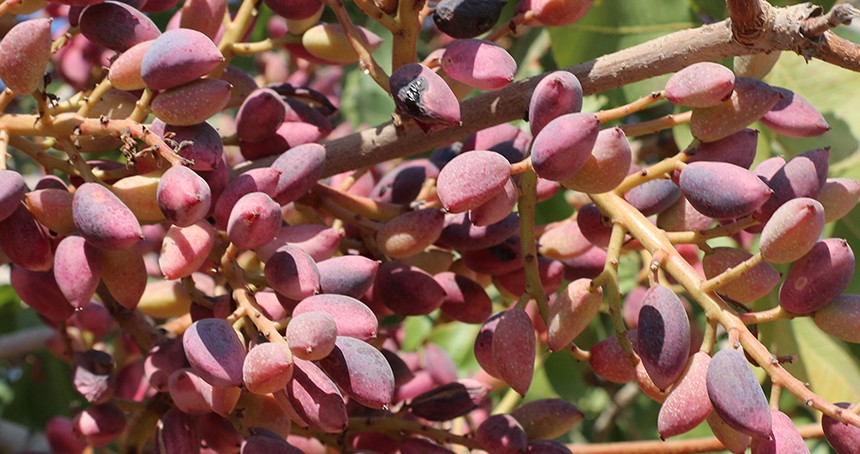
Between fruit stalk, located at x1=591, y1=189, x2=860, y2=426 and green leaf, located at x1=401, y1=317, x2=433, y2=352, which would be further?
green leaf, located at x1=401, y1=317, x2=433, y2=352

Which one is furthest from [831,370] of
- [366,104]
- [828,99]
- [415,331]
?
[366,104]

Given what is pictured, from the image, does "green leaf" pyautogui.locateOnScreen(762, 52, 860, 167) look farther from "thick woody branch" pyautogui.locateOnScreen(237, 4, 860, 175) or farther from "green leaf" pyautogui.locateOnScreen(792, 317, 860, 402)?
"thick woody branch" pyautogui.locateOnScreen(237, 4, 860, 175)

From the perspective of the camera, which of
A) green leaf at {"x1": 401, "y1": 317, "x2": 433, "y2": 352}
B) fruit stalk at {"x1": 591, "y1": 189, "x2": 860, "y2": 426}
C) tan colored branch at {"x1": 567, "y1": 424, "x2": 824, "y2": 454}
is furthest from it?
green leaf at {"x1": 401, "y1": 317, "x2": 433, "y2": 352}

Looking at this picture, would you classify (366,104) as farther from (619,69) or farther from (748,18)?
(748,18)

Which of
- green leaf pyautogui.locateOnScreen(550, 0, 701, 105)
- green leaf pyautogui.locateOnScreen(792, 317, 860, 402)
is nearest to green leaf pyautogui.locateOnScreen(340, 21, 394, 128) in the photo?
green leaf pyautogui.locateOnScreen(550, 0, 701, 105)

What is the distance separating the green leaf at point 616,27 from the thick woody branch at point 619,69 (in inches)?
20.5

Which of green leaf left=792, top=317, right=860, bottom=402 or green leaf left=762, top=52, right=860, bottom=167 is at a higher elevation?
green leaf left=762, top=52, right=860, bottom=167

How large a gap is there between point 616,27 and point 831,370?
0.61 metres

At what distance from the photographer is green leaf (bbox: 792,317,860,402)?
1565 mm

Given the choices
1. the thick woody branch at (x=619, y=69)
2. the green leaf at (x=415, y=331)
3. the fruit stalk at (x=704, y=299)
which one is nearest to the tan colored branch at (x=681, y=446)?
the fruit stalk at (x=704, y=299)

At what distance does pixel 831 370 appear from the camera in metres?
1.59

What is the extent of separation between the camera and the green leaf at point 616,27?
1.59 meters

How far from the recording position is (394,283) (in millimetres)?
1128

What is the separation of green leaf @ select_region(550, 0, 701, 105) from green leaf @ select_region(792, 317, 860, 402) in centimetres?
50
